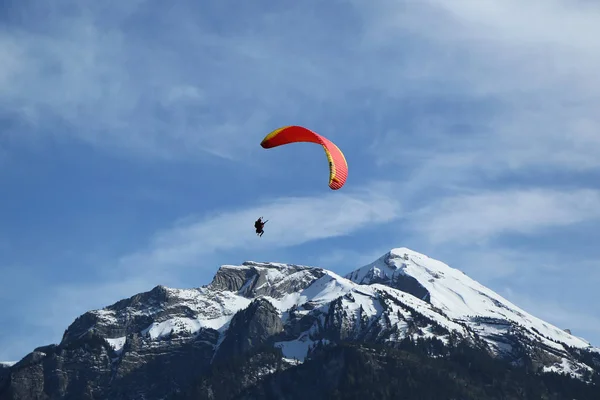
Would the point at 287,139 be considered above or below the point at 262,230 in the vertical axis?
above

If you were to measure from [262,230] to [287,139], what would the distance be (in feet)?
42.8

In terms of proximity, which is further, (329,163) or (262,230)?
(262,230)

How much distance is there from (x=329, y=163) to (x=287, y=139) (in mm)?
7481

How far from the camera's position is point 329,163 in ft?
403

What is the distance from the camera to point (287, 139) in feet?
416

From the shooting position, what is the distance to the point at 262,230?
13075 cm

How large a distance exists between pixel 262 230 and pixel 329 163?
578 inches
